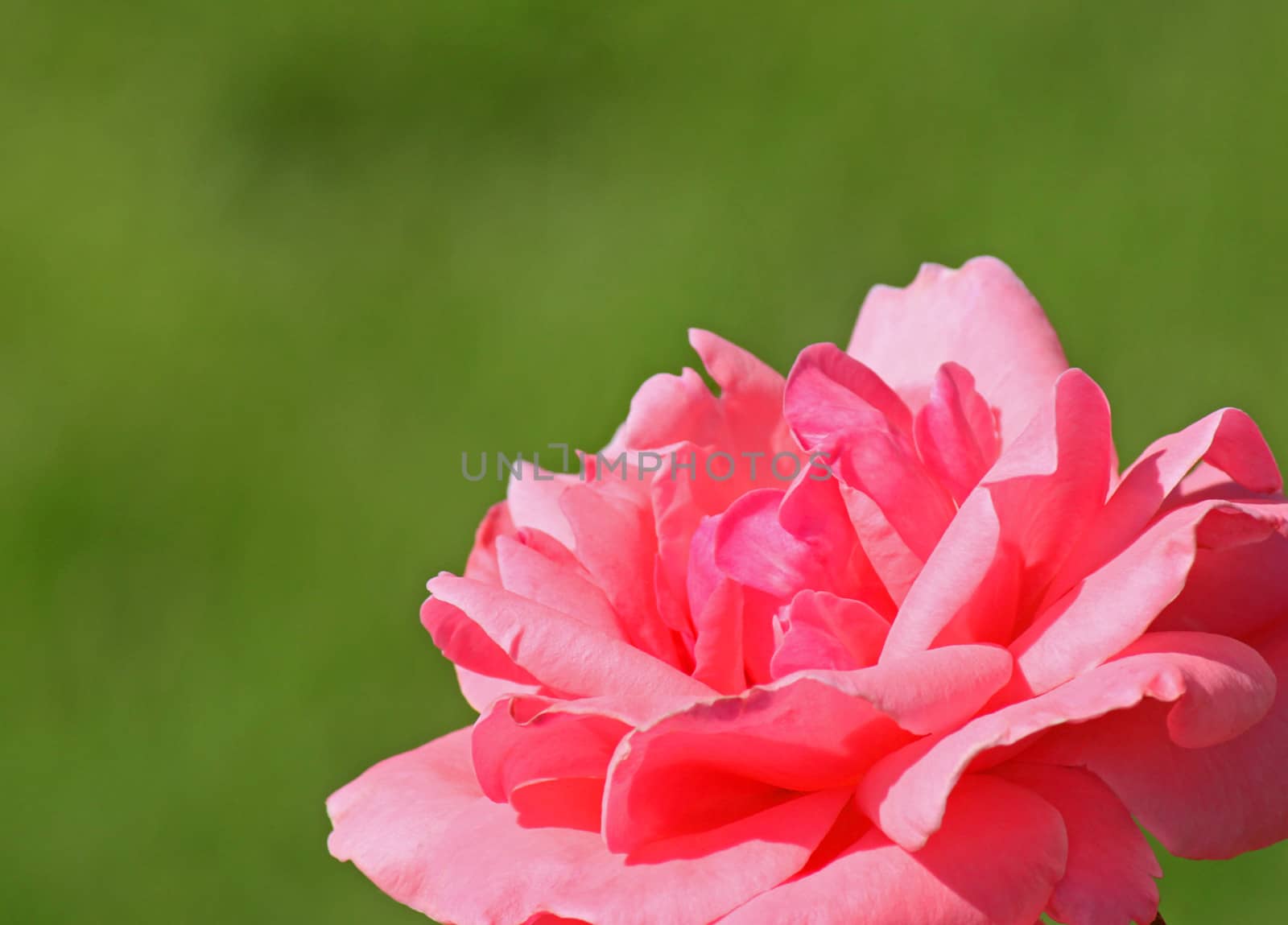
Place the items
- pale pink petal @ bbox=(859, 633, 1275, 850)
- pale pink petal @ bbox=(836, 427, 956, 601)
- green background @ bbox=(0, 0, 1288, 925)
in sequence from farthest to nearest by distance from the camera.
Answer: green background @ bbox=(0, 0, 1288, 925) < pale pink petal @ bbox=(836, 427, 956, 601) < pale pink petal @ bbox=(859, 633, 1275, 850)

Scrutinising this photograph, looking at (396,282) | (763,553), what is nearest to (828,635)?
(763,553)

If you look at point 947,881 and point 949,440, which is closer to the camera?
point 947,881

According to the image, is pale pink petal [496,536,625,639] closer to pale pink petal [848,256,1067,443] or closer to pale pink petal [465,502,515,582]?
pale pink petal [465,502,515,582]

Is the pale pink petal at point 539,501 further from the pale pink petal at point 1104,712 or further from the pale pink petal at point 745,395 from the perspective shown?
the pale pink petal at point 1104,712

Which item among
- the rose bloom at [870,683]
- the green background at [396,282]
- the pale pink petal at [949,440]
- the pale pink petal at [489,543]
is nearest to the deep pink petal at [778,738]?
the rose bloom at [870,683]

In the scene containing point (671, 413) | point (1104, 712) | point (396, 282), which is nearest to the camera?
point (1104, 712)

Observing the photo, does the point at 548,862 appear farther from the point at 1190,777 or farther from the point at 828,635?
the point at 1190,777

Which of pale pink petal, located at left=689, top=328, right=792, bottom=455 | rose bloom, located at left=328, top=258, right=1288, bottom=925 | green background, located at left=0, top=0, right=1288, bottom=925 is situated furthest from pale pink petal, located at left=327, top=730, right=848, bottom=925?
green background, located at left=0, top=0, right=1288, bottom=925

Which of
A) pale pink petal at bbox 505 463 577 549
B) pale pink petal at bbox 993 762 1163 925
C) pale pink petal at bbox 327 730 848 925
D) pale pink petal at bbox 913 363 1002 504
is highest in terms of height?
pale pink petal at bbox 913 363 1002 504
